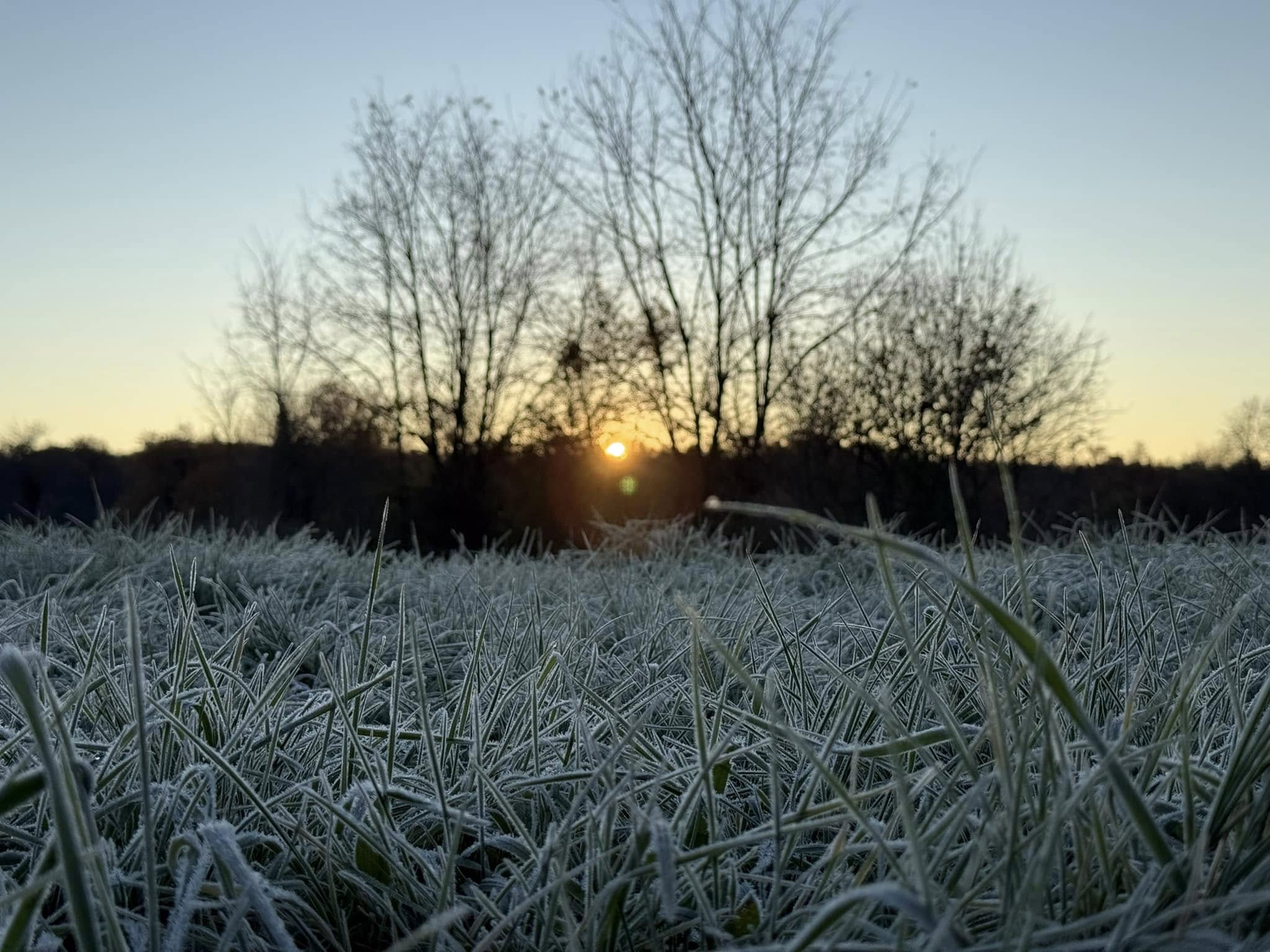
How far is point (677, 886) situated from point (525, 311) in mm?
11501

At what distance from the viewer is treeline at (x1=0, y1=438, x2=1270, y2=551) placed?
9.56 metres

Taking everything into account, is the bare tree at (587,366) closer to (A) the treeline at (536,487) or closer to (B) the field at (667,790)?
(A) the treeline at (536,487)

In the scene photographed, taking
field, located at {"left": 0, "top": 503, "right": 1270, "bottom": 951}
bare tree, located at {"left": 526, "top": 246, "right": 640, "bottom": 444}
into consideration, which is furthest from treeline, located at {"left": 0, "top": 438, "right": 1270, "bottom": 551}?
field, located at {"left": 0, "top": 503, "right": 1270, "bottom": 951}

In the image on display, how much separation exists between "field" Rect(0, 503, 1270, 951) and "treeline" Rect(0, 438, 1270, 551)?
7830 millimetres

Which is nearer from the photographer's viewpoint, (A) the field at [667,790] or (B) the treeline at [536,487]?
(A) the field at [667,790]

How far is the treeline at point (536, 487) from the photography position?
31.4 feet

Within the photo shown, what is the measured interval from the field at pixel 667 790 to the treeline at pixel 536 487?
25.7 ft

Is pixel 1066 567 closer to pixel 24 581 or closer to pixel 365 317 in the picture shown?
pixel 24 581

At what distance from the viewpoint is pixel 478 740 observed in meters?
1.00

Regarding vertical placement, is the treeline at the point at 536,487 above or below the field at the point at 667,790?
above

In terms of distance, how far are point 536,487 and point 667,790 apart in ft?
34.7

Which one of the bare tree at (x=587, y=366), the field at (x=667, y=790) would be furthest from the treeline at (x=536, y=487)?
the field at (x=667, y=790)

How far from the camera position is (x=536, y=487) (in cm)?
1153

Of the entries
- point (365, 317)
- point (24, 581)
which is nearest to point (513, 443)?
point (365, 317)
